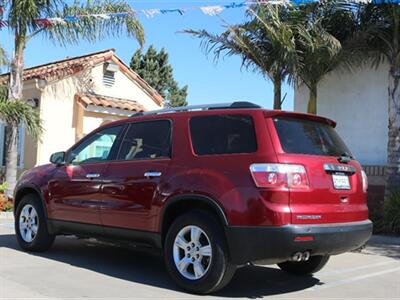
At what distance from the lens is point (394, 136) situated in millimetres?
11930

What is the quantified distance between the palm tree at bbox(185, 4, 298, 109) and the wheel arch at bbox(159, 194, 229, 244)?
6.68m

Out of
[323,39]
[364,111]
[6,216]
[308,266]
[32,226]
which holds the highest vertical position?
[323,39]

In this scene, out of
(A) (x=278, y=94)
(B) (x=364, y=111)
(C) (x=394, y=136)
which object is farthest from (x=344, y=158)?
(B) (x=364, y=111)

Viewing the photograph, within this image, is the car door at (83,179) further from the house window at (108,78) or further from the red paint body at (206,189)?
the house window at (108,78)

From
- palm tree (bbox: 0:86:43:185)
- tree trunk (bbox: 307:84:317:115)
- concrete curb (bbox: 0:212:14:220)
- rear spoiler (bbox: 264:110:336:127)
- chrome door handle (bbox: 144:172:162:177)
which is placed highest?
tree trunk (bbox: 307:84:317:115)

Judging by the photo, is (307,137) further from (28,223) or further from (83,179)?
(28,223)

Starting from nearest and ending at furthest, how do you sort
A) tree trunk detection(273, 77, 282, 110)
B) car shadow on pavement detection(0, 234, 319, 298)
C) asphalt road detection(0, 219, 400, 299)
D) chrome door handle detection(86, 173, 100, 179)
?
asphalt road detection(0, 219, 400, 299) < car shadow on pavement detection(0, 234, 319, 298) < chrome door handle detection(86, 173, 100, 179) < tree trunk detection(273, 77, 282, 110)

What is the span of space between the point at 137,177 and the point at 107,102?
1228cm

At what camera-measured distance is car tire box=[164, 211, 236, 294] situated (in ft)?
19.1

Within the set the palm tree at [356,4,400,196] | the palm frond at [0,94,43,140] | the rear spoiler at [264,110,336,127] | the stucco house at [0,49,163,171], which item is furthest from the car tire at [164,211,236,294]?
the stucco house at [0,49,163,171]

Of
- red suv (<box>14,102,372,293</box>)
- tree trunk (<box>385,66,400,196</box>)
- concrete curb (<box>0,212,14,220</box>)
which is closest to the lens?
red suv (<box>14,102,372,293</box>)

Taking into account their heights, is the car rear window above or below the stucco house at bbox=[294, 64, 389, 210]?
below

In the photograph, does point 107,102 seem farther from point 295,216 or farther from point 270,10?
point 295,216

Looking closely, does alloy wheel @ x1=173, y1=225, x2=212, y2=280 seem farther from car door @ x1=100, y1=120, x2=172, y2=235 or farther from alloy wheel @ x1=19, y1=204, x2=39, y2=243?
alloy wheel @ x1=19, y1=204, x2=39, y2=243
